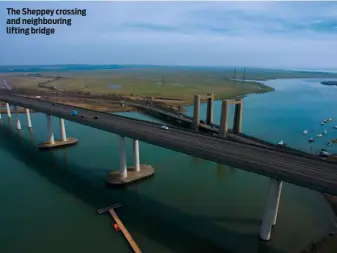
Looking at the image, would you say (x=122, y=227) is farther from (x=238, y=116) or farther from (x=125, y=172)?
(x=238, y=116)

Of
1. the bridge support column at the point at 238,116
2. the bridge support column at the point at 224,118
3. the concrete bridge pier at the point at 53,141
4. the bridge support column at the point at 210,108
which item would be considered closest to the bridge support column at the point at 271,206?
the bridge support column at the point at 224,118

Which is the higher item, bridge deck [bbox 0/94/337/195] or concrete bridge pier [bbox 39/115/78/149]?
bridge deck [bbox 0/94/337/195]

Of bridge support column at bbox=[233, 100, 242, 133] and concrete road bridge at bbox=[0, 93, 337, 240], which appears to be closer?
concrete road bridge at bbox=[0, 93, 337, 240]

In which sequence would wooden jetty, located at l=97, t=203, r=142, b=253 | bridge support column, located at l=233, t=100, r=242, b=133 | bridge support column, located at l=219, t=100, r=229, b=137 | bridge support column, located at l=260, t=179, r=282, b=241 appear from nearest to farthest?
bridge support column, located at l=260, t=179, r=282, b=241 < wooden jetty, located at l=97, t=203, r=142, b=253 < bridge support column, located at l=219, t=100, r=229, b=137 < bridge support column, located at l=233, t=100, r=242, b=133

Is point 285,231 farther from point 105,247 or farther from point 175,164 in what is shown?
point 175,164

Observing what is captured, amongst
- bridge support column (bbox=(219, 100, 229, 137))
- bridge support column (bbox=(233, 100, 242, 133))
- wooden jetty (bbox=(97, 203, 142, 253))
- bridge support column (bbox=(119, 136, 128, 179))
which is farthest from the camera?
bridge support column (bbox=(233, 100, 242, 133))

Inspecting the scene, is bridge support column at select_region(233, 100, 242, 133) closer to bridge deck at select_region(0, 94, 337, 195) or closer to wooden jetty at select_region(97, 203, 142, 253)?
bridge deck at select_region(0, 94, 337, 195)

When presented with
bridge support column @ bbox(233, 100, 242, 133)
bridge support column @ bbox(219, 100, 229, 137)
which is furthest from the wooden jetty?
bridge support column @ bbox(233, 100, 242, 133)

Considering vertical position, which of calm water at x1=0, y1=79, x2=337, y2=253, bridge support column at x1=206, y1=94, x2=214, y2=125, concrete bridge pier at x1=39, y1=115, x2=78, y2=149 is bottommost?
calm water at x1=0, y1=79, x2=337, y2=253
